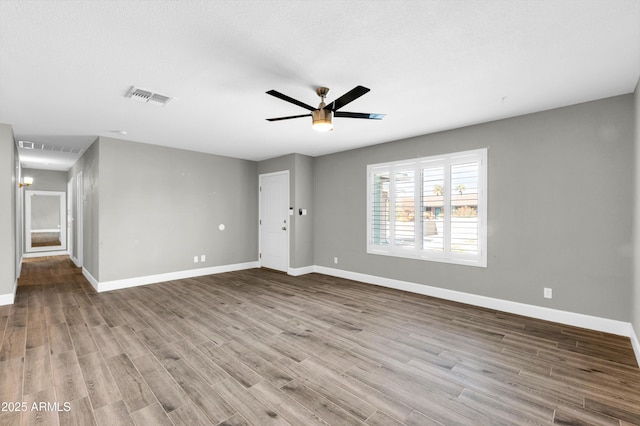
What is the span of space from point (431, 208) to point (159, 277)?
5.11 meters

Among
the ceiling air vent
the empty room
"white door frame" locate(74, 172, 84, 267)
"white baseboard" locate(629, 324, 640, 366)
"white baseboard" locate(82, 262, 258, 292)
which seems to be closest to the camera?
the empty room

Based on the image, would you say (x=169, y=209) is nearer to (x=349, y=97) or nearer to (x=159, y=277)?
(x=159, y=277)

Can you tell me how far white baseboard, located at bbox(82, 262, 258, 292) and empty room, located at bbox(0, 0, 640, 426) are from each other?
40 millimetres

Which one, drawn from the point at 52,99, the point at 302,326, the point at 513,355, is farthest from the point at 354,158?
the point at 52,99

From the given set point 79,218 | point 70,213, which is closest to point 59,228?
point 70,213

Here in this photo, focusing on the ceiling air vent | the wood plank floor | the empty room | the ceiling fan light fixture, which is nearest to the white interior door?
the empty room

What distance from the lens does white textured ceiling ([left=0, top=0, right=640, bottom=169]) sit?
1910 mm

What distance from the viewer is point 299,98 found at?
3293 millimetres

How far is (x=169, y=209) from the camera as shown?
586 cm

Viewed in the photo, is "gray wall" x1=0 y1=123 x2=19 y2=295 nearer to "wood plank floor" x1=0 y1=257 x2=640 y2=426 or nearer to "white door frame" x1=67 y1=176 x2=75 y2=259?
"wood plank floor" x1=0 y1=257 x2=640 y2=426

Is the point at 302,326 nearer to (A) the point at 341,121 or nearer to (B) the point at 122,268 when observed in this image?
(A) the point at 341,121

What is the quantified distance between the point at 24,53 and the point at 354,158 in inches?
185

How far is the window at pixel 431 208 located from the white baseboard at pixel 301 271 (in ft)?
5.14

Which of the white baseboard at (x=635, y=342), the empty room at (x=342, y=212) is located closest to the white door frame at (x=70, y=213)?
the empty room at (x=342, y=212)
